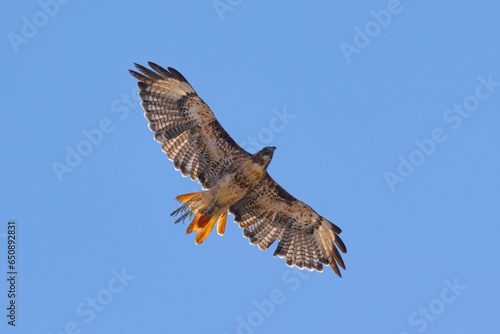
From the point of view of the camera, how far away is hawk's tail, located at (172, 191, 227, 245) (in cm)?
1648

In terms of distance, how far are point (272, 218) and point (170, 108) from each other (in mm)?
3406

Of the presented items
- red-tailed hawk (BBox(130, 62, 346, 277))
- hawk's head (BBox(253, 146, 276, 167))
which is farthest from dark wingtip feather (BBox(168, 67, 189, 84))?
hawk's head (BBox(253, 146, 276, 167))

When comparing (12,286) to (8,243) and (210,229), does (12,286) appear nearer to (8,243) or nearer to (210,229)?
(8,243)

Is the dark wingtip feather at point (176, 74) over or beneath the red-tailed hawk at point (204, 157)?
over

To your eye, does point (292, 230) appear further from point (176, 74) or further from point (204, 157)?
point (176, 74)

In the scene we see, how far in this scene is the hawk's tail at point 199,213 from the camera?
1648cm

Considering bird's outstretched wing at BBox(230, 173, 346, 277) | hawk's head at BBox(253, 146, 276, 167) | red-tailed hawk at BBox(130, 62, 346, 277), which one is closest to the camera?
hawk's head at BBox(253, 146, 276, 167)

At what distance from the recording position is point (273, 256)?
18.1 metres

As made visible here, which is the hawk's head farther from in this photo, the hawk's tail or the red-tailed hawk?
the hawk's tail

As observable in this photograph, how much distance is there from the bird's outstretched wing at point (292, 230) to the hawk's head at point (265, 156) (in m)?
1.34

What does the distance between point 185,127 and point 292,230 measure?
3.46 meters

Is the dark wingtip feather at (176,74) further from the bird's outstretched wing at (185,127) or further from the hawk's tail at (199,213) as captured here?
the hawk's tail at (199,213)

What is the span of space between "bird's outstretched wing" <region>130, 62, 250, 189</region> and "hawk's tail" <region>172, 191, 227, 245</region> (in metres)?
0.56

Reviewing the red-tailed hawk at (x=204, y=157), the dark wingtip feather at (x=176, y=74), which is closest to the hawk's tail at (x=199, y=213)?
the red-tailed hawk at (x=204, y=157)
